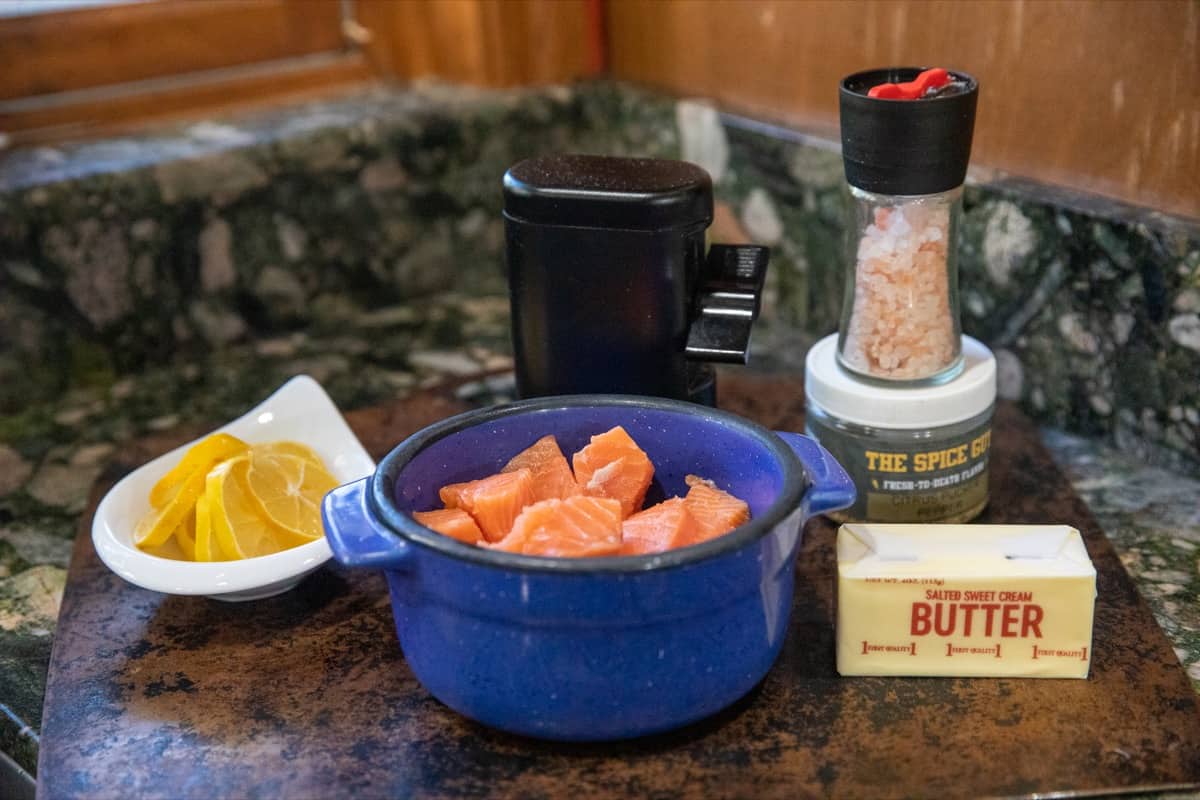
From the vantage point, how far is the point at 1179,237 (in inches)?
35.0

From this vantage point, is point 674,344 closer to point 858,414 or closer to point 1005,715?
point 858,414

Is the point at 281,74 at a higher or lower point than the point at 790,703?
higher

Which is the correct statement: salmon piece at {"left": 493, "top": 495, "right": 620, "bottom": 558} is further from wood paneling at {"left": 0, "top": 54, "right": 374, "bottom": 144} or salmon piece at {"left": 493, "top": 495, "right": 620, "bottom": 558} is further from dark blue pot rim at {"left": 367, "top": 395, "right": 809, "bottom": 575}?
wood paneling at {"left": 0, "top": 54, "right": 374, "bottom": 144}

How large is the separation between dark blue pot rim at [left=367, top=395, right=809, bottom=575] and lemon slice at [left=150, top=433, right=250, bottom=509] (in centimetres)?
19

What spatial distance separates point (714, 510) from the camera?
730mm

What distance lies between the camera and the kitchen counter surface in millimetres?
828

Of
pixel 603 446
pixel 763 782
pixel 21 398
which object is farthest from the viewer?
pixel 21 398

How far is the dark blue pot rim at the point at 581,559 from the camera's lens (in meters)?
0.63

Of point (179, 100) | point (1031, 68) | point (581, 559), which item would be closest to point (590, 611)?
point (581, 559)

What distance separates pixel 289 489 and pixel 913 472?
425mm

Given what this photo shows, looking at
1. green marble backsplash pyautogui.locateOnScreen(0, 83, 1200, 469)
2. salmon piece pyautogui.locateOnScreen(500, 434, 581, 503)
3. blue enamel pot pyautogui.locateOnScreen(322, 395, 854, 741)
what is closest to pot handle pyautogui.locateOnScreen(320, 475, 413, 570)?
blue enamel pot pyautogui.locateOnScreen(322, 395, 854, 741)

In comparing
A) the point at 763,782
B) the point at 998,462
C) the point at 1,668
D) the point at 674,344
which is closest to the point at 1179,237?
the point at 998,462

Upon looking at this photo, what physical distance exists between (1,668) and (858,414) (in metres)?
0.58

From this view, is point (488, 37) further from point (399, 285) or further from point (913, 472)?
point (913, 472)
